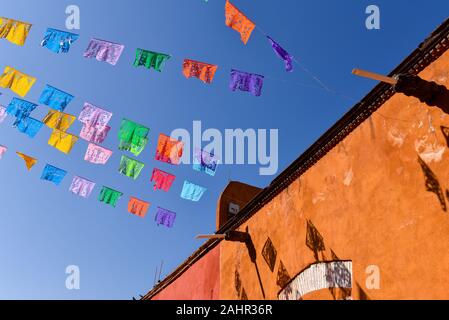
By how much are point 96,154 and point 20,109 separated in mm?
2271

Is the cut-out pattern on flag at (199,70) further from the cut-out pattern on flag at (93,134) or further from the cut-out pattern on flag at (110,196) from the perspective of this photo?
the cut-out pattern on flag at (110,196)

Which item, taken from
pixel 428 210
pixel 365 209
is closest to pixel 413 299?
Result: pixel 428 210

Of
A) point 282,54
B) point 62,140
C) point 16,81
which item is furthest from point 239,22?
point 16,81

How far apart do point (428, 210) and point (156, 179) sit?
26.0ft

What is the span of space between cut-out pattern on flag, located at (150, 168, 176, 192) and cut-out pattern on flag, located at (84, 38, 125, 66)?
3.37 meters

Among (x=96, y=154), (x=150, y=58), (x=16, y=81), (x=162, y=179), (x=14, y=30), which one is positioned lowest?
(x=162, y=179)

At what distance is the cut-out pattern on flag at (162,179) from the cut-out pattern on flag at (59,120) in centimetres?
259

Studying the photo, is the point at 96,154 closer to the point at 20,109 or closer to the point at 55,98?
the point at 55,98

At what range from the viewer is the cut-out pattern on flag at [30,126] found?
11070 millimetres

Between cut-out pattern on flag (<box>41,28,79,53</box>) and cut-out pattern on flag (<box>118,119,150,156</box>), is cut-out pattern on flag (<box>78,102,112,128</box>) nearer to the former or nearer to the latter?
cut-out pattern on flag (<box>118,119,150,156</box>)

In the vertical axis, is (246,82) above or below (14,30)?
below

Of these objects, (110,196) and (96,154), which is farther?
(110,196)

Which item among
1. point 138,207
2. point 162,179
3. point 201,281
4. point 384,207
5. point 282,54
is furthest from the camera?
point 201,281

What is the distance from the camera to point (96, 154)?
1128cm
